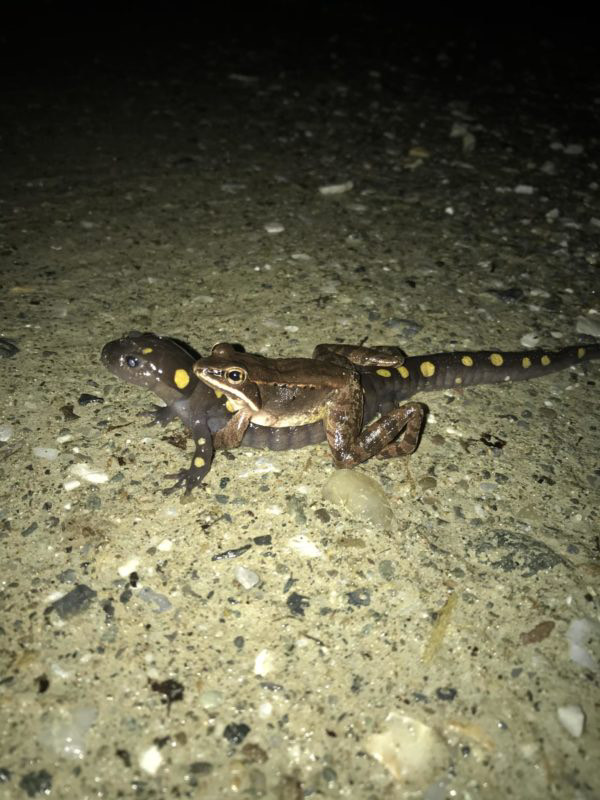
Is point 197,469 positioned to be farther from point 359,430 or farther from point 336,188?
point 336,188

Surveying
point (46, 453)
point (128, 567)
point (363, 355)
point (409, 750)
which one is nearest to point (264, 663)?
point (409, 750)

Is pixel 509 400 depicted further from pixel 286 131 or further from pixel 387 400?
pixel 286 131

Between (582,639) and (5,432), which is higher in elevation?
(5,432)

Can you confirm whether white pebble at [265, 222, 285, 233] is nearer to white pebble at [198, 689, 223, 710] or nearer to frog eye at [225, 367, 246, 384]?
frog eye at [225, 367, 246, 384]

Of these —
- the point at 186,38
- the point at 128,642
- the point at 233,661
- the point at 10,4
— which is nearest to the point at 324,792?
the point at 233,661

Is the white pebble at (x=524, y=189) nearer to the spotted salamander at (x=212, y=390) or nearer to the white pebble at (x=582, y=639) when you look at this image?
the spotted salamander at (x=212, y=390)

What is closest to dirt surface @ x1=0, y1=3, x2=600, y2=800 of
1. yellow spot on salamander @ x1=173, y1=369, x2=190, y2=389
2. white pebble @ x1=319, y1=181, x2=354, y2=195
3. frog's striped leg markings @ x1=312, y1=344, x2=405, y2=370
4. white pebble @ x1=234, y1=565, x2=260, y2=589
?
white pebble @ x1=234, y1=565, x2=260, y2=589
